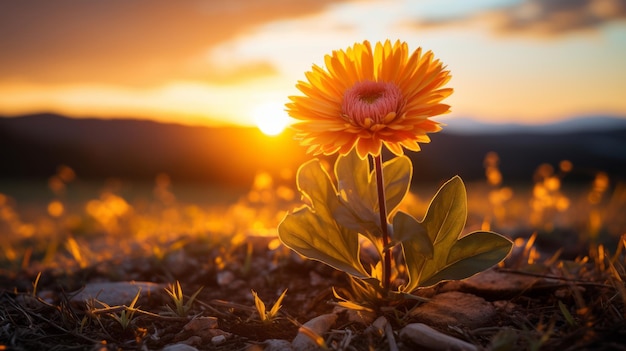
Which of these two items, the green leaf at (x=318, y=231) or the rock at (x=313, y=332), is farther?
the green leaf at (x=318, y=231)

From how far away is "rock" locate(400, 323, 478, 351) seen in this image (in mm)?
2221

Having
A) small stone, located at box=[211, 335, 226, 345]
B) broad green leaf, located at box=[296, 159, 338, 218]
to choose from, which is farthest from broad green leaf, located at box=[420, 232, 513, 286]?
small stone, located at box=[211, 335, 226, 345]

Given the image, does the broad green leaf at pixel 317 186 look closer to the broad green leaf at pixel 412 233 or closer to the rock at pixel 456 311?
the broad green leaf at pixel 412 233

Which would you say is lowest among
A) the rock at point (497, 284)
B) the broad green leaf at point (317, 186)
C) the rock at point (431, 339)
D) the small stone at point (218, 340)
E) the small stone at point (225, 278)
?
the small stone at point (218, 340)

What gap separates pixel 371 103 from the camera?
2223mm

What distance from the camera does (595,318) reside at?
96.4 inches

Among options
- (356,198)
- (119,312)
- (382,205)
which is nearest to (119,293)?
(119,312)

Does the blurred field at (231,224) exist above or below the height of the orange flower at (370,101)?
below

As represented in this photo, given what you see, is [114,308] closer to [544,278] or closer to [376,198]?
[376,198]

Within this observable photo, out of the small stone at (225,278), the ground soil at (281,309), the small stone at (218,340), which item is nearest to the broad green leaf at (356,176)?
the ground soil at (281,309)

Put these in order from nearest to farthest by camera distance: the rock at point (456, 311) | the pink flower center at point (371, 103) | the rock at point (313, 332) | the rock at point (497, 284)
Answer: the pink flower center at point (371, 103)
the rock at point (313, 332)
the rock at point (456, 311)
the rock at point (497, 284)

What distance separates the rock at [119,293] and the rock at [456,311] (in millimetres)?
1468

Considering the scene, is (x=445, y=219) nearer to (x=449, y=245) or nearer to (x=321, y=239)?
(x=449, y=245)

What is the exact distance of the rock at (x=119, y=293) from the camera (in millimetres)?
2949
